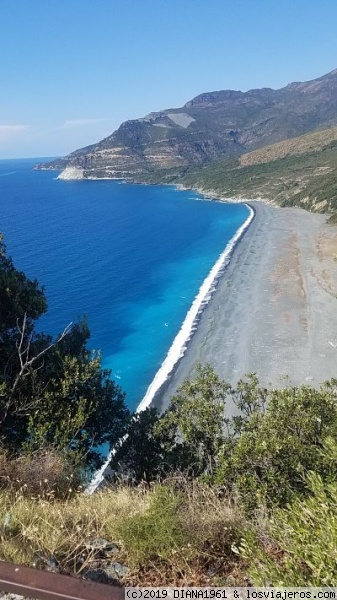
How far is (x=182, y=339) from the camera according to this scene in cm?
4609

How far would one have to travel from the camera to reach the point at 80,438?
14766 millimetres

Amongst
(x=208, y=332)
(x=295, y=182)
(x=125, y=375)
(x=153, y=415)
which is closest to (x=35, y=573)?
(x=153, y=415)

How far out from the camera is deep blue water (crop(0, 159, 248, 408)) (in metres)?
47.7

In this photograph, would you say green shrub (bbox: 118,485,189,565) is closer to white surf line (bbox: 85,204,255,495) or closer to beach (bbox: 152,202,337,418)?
white surf line (bbox: 85,204,255,495)

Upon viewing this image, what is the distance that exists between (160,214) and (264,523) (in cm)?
13338

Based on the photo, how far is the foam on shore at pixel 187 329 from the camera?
36.9 meters

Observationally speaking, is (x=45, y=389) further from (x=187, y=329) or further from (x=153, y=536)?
(x=187, y=329)

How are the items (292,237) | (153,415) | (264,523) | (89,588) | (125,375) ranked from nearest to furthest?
(89,588), (264,523), (153,415), (125,375), (292,237)

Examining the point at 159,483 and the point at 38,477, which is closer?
the point at 38,477

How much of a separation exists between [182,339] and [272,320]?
33.3 ft

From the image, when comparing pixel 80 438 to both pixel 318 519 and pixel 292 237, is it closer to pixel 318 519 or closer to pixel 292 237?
pixel 318 519

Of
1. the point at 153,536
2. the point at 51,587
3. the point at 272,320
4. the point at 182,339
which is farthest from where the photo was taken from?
the point at 272,320

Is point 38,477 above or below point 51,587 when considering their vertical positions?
below

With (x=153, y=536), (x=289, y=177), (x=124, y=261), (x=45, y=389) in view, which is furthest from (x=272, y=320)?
(x=289, y=177)
